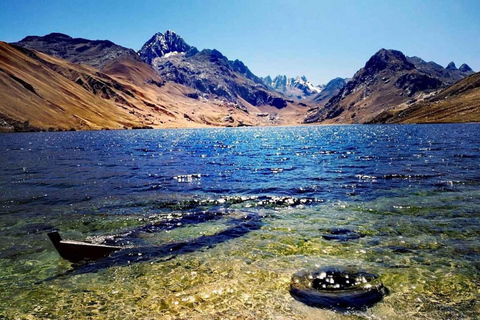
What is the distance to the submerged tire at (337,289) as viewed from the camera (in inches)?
376

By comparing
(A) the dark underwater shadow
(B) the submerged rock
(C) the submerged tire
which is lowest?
(A) the dark underwater shadow

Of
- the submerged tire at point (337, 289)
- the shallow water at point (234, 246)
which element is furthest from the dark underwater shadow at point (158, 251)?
the submerged tire at point (337, 289)

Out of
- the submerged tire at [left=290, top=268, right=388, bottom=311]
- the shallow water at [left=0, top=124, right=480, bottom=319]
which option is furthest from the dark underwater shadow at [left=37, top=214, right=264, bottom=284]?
the submerged tire at [left=290, top=268, right=388, bottom=311]

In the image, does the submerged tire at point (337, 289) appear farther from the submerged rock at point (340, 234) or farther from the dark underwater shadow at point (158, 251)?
the dark underwater shadow at point (158, 251)

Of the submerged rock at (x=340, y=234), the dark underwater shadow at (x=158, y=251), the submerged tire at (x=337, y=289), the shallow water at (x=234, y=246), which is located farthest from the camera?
the submerged rock at (x=340, y=234)

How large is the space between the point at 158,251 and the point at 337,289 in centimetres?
851

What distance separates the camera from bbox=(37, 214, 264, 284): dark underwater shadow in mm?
12734

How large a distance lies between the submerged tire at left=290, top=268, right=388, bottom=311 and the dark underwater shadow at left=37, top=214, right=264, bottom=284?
5530 millimetres

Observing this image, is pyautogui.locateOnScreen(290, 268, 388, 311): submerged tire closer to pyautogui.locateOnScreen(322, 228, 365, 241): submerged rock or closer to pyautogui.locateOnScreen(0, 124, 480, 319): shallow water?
pyautogui.locateOnScreen(0, 124, 480, 319): shallow water

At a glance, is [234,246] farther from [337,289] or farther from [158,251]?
[337,289]

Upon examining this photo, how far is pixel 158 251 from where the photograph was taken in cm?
1427

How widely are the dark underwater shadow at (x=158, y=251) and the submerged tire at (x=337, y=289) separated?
5.53 meters

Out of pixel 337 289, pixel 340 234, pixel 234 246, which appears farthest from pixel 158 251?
pixel 340 234

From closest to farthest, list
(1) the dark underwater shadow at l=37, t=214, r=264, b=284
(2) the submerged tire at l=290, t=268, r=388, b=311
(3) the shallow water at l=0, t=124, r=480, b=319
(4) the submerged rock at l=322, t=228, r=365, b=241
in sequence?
(2) the submerged tire at l=290, t=268, r=388, b=311 < (3) the shallow water at l=0, t=124, r=480, b=319 < (1) the dark underwater shadow at l=37, t=214, r=264, b=284 < (4) the submerged rock at l=322, t=228, r=365, b=241
